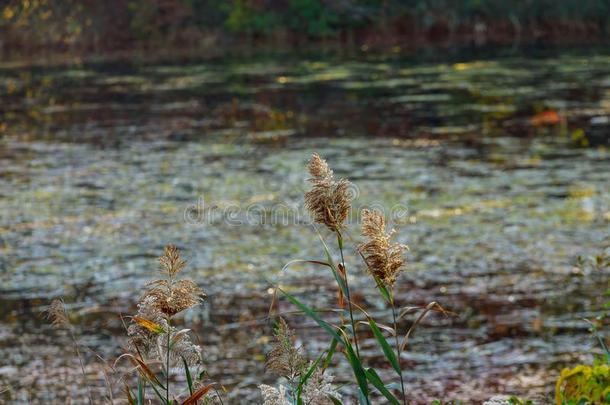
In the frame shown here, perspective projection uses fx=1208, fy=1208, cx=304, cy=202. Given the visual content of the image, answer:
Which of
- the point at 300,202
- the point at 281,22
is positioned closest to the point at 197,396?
the point at 300,202

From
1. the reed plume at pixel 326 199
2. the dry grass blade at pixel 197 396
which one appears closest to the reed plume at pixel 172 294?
the dry grass blade at pixel 197 396

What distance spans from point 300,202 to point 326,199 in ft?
31.9

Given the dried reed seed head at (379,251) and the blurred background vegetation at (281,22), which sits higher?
the dried reed seed head at (379,251)

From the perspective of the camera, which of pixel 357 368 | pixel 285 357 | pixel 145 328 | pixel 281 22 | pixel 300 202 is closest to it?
A: pixel 285 357

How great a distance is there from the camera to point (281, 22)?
37.2m

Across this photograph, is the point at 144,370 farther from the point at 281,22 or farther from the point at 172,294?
the point at 281,22

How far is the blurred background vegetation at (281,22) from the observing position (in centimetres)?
3462

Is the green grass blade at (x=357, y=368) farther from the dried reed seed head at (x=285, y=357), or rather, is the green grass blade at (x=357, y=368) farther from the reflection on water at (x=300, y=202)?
the reflection on water at (x=300, y=202)

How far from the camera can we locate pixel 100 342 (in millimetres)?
7445

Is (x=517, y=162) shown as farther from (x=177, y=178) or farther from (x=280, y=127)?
Answer: (x=280, y=127)

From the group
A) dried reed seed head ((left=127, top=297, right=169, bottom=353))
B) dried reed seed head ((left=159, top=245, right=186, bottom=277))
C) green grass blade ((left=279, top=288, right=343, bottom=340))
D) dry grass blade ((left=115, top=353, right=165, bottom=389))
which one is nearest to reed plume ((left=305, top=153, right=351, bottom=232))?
green grass blade ((left=279, top=288, right=343, bottom=340))

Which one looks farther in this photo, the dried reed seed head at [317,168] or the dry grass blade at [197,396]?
the dry grass blade at [197,396]

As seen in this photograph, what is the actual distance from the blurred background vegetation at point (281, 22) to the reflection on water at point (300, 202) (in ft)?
33.8

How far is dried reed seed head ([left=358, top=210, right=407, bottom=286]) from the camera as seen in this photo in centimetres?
242
